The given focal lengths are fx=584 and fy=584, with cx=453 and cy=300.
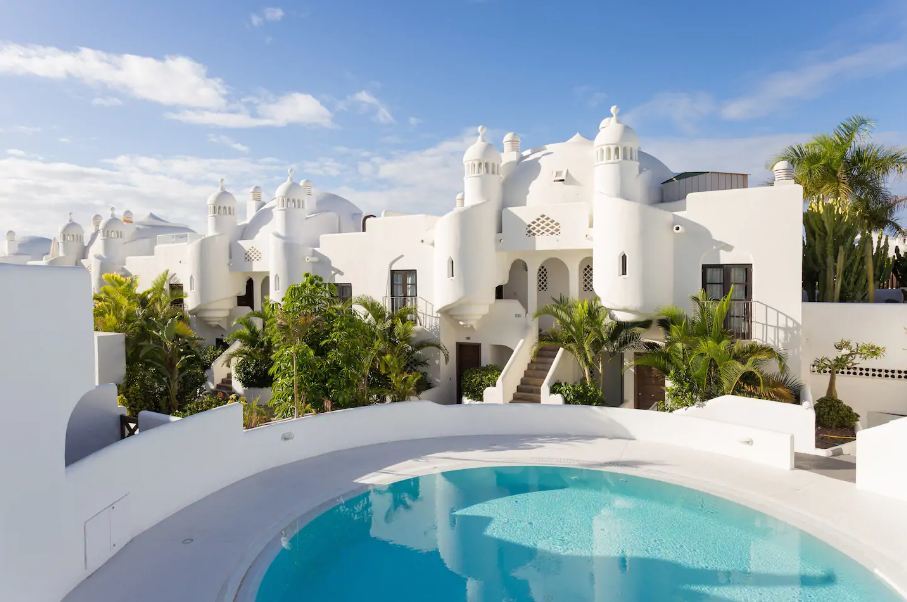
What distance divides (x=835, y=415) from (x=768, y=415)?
3094 millimetres

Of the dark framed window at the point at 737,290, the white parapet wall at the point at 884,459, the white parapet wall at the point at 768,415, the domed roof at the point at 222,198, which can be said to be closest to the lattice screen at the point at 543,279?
the dark framed window at the point at 737,290

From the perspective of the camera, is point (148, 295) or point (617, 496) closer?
point (617, 496)

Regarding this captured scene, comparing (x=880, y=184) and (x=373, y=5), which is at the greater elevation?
(x=373, y=5)

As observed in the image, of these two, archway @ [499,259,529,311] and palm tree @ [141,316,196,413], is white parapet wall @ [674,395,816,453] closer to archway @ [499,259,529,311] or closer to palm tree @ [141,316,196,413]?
archway @ [499,259,529,311]

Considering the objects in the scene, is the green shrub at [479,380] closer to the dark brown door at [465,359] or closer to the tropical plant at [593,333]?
the dark brown door at [465,359]

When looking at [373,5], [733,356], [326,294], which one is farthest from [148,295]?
[733,356]

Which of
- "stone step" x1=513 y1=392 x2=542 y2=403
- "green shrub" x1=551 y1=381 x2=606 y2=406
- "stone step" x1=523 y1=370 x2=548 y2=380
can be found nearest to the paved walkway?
"green shrub" x1=551 y1=381 x2=606 y2=406

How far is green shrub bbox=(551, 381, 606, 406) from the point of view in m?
16.5

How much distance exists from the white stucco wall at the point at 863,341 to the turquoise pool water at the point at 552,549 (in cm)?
821

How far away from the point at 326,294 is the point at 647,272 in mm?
8870

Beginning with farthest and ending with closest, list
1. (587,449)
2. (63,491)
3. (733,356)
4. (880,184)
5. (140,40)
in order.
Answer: (880,184) → (733,356) → (587,449) → (140,40) → (63,491)

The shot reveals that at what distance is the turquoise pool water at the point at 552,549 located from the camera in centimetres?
718

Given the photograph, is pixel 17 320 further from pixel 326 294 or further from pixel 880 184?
pixel 880 184

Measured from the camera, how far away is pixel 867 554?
759 centimetres
